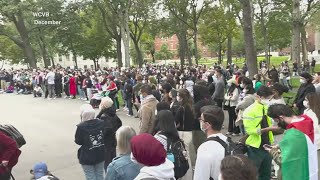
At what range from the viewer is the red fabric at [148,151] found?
3.42 metres

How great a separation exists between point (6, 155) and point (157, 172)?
267 centimetres

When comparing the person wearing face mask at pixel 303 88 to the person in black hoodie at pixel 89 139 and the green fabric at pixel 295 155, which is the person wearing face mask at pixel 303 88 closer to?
the person in black hoodie at pixel 89 139

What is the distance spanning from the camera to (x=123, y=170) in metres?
4.03

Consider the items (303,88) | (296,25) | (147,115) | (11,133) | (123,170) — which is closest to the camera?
(123,170)

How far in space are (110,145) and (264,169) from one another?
107 inches

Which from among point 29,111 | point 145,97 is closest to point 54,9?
point 29,111

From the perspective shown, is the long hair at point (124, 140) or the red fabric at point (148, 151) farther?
the long hair at point (124, 140)

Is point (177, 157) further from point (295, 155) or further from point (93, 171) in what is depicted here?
point (93, 171)

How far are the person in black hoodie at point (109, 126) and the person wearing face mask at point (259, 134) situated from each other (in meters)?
2.42

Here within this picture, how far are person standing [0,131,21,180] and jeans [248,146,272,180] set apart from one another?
3.38m

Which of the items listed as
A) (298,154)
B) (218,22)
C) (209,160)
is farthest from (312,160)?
(218,22)

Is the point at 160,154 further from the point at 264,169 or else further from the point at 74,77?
the point at 74,77

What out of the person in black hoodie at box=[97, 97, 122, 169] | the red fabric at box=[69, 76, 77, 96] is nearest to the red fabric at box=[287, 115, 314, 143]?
the person in black hoodie at box=[97, 97, 122, 169]

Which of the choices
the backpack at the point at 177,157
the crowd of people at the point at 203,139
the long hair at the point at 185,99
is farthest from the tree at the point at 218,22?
the backpack at the point at 177,157
